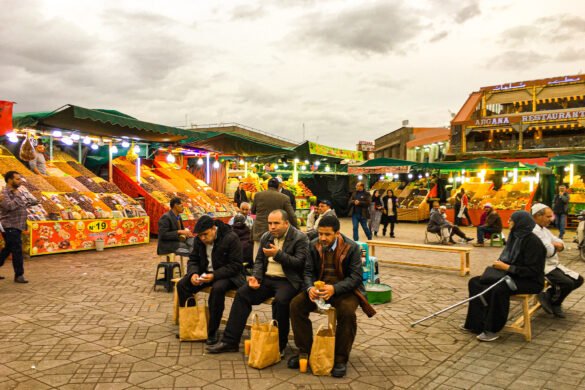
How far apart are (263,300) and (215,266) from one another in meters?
0.63

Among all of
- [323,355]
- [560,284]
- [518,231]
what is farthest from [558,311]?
[323,355]

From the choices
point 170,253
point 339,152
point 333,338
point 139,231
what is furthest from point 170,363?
point 339,152

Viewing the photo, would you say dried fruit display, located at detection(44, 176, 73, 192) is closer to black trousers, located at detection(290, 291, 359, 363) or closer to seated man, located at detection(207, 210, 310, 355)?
seated man, located at detection(207, 210, 310, 355)

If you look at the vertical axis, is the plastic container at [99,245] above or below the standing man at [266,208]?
below

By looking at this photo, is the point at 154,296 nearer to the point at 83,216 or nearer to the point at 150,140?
the point at 83,216

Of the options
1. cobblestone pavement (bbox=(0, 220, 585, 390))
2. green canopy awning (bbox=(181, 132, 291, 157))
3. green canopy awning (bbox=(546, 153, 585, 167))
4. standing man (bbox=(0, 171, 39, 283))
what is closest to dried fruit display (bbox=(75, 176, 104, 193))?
green canopy awning (bbox=(181, 132, 291, 157))

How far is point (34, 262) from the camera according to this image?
858 cm

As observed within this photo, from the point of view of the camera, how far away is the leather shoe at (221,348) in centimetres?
407

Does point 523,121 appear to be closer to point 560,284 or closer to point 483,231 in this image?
point 483,231

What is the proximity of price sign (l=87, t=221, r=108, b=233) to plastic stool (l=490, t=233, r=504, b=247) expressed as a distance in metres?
9.78

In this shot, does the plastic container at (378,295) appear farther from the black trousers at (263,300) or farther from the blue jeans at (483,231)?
the blue jeans at (483,231)

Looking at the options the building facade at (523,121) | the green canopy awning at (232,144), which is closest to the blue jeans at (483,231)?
the green canopy awning at (232,144)

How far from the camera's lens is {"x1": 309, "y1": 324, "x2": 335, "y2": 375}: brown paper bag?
364cm

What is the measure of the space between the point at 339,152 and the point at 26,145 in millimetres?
12750
